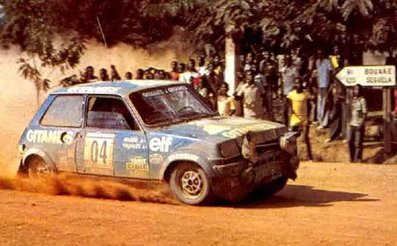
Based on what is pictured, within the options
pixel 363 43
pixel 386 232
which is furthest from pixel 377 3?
pixel 386 232

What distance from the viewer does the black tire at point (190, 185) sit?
377 inches

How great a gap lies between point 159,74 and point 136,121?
265 inches

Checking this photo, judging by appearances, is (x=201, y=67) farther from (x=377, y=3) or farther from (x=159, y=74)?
(x=377, y=3)

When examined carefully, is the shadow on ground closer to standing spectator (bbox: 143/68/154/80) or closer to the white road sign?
the white road sign

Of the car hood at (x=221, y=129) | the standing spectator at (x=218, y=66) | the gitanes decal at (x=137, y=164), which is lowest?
the gitanes decal at (x=137, y=164)

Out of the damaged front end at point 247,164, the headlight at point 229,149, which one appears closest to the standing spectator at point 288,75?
the damaged front end at point 247,164

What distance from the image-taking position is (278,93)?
18.7m

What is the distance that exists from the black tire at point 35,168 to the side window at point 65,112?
488mm

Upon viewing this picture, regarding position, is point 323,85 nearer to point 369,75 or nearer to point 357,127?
point 369,75

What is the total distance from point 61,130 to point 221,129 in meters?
2.17

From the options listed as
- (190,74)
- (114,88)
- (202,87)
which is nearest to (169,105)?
(114,88)

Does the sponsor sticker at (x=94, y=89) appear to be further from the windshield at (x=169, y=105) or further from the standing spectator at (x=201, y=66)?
the standing spectator at (x=201, y=66)

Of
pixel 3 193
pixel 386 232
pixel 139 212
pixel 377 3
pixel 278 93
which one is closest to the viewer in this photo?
pixel 386 232

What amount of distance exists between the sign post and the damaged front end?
18.0ft
